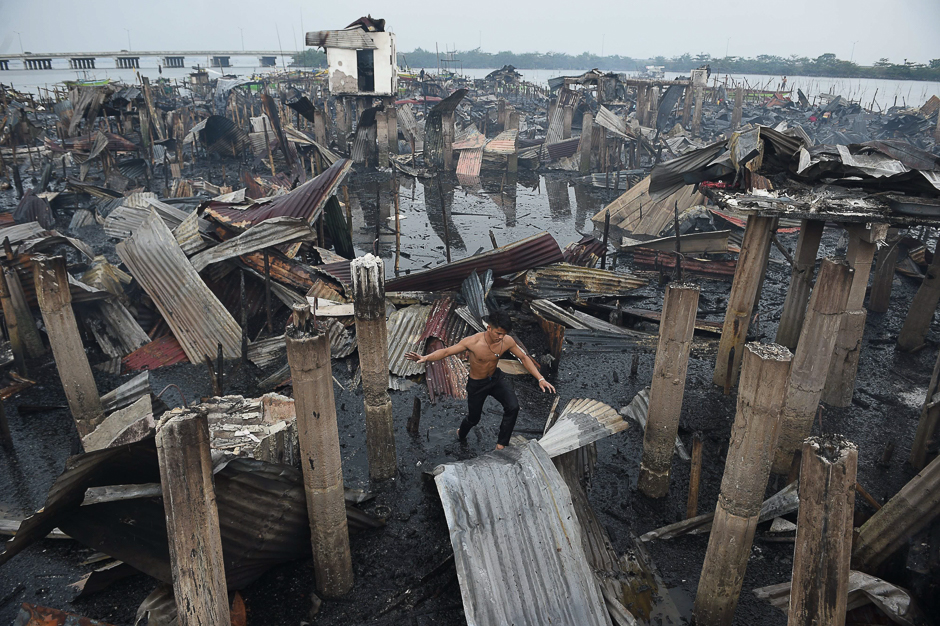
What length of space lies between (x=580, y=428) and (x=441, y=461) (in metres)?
1.91

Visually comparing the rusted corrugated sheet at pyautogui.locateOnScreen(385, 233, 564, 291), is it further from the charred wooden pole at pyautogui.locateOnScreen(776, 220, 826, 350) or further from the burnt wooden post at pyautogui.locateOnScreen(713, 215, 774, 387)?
the charred wooden pole at pyautogui.locateOnScreen(776, 220, 826, 350)

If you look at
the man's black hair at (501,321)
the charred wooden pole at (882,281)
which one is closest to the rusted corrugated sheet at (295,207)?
the man's black hair at (501,321)

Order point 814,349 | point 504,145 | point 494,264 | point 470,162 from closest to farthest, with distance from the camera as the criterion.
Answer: point 814,349 → point 494,264 → point 470,162 → point 504,145

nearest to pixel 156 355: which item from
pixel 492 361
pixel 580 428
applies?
pixel 492 361

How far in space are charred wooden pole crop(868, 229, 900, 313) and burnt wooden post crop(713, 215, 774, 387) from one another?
4390mm

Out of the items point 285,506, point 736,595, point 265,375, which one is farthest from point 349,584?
point 265,375

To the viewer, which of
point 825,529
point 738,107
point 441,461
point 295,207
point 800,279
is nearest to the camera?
point 825,529

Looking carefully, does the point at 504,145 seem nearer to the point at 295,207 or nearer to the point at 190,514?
the point at 295,207

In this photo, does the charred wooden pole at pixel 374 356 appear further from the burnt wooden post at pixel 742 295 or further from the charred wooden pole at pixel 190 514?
the burnt wooden post at pixel 742 295

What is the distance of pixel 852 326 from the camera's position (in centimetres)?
628

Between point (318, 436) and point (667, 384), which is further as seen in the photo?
point (667, 384)

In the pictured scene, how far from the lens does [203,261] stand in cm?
809

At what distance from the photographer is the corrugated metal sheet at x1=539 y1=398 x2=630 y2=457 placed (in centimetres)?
429

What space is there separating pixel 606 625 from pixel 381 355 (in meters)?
2.68
